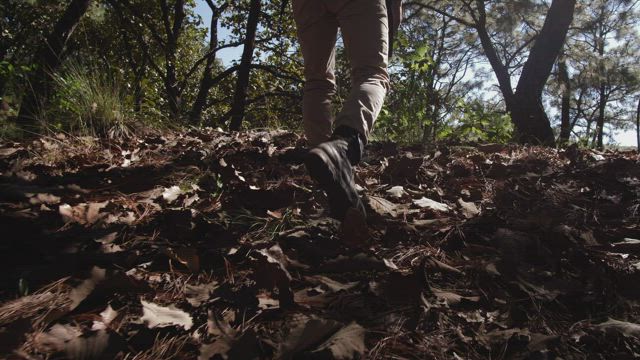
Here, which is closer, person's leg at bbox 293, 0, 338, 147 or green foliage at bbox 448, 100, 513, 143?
person's leg at bbox 293, 0, 338, 147

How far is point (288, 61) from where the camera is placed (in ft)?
40.5

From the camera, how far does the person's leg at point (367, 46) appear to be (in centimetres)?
184

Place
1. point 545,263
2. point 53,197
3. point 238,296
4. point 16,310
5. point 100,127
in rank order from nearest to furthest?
point 16,310, point 238,296, point 545,263, point 53,197, point 100,127

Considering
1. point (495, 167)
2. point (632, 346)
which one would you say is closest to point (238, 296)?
point (632, 346)

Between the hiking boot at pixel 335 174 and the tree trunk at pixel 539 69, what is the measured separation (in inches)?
233

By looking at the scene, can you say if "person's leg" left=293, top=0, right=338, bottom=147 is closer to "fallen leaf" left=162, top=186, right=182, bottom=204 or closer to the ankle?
the ankle

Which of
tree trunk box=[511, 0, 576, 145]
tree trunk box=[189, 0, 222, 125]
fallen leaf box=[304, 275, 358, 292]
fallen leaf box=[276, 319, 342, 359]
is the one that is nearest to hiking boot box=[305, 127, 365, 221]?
fallen leaf box=[304, 275, 358, 292]

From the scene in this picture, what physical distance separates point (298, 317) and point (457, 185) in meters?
1.58

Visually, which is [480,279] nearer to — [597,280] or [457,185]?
[597,280]

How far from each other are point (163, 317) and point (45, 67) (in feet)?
14.3

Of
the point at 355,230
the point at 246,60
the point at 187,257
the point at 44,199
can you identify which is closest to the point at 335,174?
the point at 355,230

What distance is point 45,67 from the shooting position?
412 cm

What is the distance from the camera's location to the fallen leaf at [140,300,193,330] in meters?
0.90

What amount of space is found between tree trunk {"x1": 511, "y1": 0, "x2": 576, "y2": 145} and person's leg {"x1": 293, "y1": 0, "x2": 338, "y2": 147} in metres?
5.30
